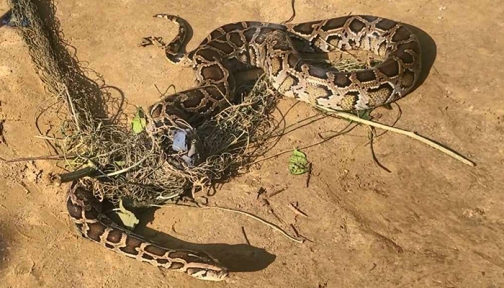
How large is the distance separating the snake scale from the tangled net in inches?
10.5

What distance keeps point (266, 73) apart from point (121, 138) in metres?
2.53

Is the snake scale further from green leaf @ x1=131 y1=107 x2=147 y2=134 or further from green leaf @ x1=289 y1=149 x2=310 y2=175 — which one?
green leaf @ x1=289 y1=149 x2=310 y2=175

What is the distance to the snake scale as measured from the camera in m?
6.90

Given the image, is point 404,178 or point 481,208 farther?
point 404,178

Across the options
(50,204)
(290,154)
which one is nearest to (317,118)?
(290,154)

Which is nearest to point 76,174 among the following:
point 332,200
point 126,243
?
point 126,243

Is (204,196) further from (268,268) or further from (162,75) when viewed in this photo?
(162,75)

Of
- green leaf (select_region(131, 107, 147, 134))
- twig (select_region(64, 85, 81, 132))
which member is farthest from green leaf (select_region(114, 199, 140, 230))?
twig (select_region(64, 85, 81, 132))

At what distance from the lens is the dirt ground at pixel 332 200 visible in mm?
6629

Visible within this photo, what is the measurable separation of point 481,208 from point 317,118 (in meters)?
2.61

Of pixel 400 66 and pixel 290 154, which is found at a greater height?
pixel 400 66

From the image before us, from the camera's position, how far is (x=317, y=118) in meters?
8.48

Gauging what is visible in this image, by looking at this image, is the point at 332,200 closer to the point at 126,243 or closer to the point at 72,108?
the point at 126,243

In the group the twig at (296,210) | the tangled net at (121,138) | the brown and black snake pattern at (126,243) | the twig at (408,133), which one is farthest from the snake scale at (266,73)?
the twig at (296,210)
